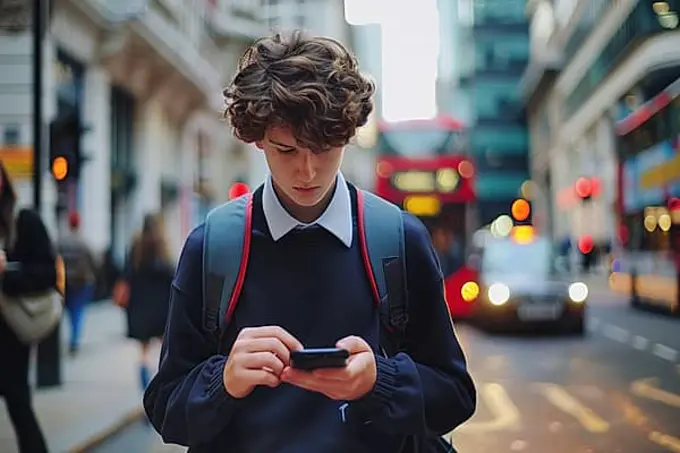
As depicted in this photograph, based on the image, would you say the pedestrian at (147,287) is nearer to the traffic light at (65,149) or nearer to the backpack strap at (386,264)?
the traffic light at (65,149)

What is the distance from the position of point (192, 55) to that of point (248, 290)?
75.2 feet

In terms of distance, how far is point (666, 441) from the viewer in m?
4.84

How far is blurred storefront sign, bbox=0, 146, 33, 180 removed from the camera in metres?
9.02

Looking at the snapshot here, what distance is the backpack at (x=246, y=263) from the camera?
170 centimetres

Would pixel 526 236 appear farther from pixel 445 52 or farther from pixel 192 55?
pixel 445 52

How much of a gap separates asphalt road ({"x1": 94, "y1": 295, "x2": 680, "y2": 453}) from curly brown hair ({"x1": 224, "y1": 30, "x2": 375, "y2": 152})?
3284mm

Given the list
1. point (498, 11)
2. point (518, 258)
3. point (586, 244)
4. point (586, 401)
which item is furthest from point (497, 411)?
point (498, 11)

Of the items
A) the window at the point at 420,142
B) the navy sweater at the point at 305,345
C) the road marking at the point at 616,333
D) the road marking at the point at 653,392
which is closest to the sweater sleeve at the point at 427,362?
the navy sweater at the point at 305,345

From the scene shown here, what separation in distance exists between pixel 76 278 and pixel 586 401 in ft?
23.6

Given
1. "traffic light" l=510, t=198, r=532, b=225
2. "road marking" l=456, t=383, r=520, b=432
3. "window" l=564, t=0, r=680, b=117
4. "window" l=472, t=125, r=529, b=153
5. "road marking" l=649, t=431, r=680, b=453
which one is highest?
"window" l=472, t=125, r=529, b=153

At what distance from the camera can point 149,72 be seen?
21.7 m

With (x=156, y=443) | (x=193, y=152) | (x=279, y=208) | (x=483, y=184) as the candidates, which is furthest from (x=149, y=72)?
(x=483, y=184)

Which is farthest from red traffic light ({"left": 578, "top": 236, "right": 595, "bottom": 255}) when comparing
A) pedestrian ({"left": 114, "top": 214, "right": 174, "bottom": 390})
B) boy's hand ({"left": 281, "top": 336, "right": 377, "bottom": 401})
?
boy's hand ({"left": 281, "top": 336, "right": 377, "bottom": 401})

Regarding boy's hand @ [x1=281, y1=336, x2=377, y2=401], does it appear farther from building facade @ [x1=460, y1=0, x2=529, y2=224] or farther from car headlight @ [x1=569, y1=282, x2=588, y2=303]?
building facade @ [x1=460, y1=0, x2=529, y2=224]
